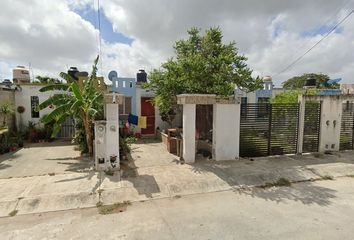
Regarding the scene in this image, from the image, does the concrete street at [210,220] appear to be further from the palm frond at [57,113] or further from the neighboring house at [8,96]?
the neighboring house at [8,96]

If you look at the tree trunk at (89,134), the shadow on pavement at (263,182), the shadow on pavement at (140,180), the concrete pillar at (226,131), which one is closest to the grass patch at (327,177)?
the shadow on pavement at (263,182)

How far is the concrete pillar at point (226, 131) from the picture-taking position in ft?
29.2

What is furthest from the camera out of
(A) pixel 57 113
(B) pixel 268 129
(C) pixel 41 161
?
(B) pixel 268 129

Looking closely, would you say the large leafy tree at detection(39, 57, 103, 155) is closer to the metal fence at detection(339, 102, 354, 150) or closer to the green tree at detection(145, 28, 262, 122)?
the green tree at detection(145, 28, 262, 122)

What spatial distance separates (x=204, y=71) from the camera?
853cm

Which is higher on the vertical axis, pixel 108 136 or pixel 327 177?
pixel 108 136

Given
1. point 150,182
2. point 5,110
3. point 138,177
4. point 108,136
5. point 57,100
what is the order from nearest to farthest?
point 150,182
point 138,177
point 108,136
point 57,100
point 5,110

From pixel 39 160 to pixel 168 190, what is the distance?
5646 millimetres

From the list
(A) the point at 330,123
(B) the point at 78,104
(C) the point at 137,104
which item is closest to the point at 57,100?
(B) the point at 78,104

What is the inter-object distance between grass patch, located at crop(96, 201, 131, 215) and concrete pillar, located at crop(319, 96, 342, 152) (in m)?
8.86

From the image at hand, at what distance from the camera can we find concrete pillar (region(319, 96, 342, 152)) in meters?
10.3

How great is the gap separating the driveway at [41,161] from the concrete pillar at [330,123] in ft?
31.7

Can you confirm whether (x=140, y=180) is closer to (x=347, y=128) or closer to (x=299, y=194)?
(x=299, y=194)

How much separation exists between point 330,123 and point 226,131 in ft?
16.5
